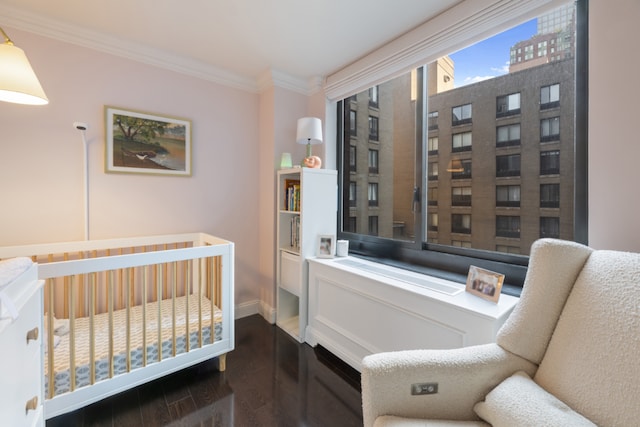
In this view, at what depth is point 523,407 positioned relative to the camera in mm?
777

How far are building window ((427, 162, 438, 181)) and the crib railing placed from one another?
1.47 m

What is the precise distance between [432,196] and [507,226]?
492mm

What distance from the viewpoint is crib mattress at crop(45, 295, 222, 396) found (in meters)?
1.38

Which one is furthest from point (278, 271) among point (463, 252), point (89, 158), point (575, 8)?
point (575, 8)

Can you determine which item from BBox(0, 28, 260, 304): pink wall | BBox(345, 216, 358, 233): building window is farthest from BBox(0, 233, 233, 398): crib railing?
BBox(345, 216, 358, 233): building window

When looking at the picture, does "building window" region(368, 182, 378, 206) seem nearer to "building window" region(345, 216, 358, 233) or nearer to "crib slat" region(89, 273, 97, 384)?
"building window" region(345, 216, 358, 233)

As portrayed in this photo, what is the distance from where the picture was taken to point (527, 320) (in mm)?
955

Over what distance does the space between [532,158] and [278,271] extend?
1982 mm

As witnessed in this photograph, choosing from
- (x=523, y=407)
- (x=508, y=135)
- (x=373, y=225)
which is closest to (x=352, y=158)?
(x=373, y=225)

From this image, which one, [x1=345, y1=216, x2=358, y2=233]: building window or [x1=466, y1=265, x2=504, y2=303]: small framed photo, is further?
[x1=345, y1=216, x2=358, y2=233]: building window

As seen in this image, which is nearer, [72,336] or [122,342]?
[72,336]

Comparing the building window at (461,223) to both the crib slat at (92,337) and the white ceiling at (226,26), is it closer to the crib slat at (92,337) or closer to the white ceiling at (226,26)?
the white ceiling at (226,26)

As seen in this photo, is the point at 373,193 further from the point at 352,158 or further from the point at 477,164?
the point at 477,164

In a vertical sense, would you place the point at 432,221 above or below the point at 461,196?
below
